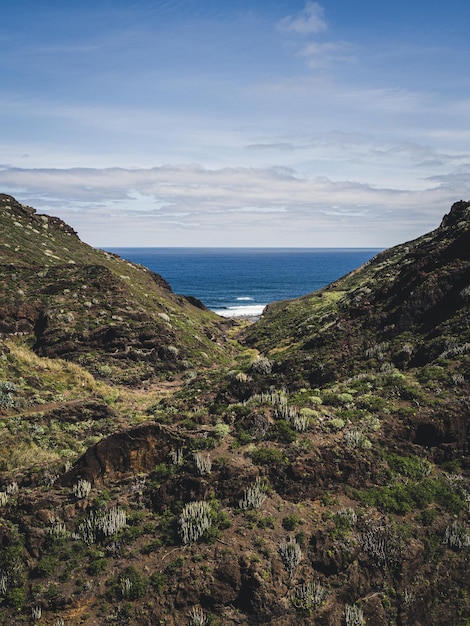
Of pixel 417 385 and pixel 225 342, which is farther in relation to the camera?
pixel 225 342


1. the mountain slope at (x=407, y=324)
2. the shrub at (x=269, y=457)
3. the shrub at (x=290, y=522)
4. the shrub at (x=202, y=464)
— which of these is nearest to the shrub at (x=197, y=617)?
the shrub at (x=290, y=522)

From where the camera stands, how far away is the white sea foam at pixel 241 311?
4196 inches

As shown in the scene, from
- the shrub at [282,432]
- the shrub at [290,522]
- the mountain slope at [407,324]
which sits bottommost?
the shrub at [290,522]

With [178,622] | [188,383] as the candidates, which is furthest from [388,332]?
[178,622]

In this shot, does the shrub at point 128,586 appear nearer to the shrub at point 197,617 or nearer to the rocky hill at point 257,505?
the rocky hill at point 257,505

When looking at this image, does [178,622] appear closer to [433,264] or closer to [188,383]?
[188,383]

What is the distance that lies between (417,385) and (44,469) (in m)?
15.1

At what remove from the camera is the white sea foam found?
10657cm

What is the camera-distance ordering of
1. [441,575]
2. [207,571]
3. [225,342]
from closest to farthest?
[207,571] → [441,575] → [225,342]

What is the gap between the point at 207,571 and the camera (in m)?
9.81

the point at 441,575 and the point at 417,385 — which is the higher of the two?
the point at 417,385

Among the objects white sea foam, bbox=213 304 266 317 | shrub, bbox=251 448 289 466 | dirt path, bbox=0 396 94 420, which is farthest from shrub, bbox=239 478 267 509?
white sea foam, bbox=213 304 266 317

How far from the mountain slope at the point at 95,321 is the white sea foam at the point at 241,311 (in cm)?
5393

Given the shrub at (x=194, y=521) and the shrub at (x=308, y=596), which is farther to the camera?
the shrub at (x=194, y=521)
